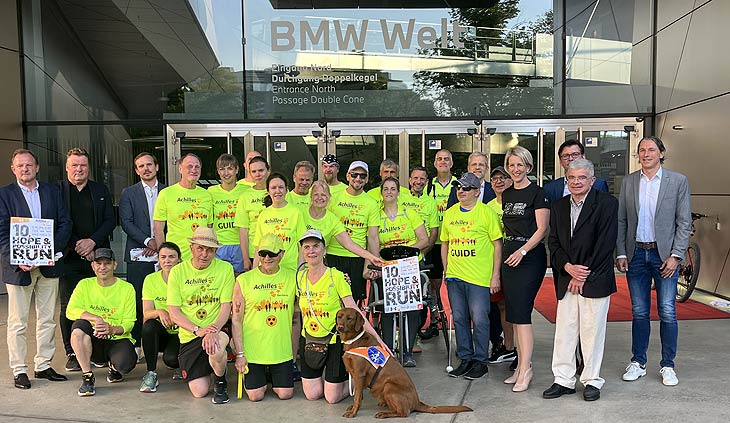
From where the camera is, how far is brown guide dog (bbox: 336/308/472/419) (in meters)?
4.16

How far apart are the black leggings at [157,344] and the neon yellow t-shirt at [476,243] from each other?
2.44 metres

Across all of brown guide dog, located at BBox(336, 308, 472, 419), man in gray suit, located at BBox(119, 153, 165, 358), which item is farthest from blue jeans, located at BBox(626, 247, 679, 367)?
man in gray suit, located at BBox(119, 153, 165, 358)

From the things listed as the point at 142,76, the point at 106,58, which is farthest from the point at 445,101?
the point at 106,58

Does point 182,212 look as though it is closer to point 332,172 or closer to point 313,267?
point 332,172

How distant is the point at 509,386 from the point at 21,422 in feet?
11.7

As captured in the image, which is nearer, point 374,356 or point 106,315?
point 374,356

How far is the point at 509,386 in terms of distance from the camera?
489 cm

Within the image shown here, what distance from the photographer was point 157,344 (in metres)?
5.05

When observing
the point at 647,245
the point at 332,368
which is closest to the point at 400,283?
the point at 332,368

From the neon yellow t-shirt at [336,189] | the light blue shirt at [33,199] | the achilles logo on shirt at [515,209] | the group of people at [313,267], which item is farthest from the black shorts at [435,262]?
the light blue shirt at [33,199]

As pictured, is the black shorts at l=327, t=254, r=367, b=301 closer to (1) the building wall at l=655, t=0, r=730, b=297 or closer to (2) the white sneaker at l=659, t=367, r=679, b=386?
(2) the white sneaker at l=659, t=367, r=679, b=386

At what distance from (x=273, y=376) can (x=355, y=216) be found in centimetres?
164

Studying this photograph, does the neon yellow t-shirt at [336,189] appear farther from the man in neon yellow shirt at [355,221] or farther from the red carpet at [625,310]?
the red carpet at [625,310]

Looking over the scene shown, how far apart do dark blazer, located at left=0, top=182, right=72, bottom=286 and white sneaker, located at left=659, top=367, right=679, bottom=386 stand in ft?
16.5
